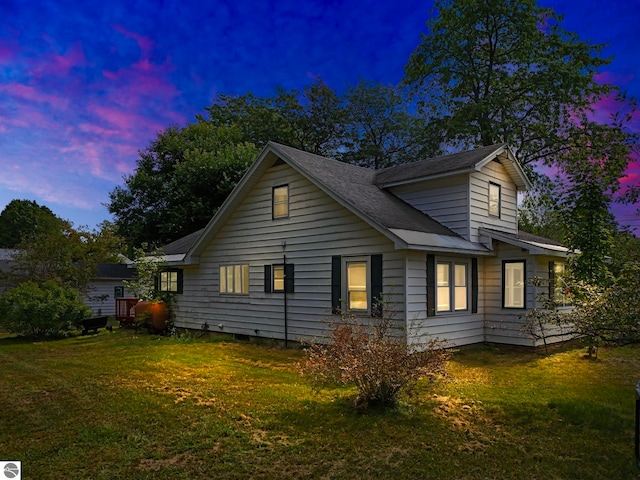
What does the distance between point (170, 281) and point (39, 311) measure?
463 cm

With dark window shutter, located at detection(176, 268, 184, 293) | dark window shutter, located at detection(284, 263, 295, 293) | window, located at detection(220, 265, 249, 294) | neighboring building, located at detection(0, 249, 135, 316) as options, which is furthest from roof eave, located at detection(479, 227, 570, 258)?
neighboring building, located at detection(0, 249, 135, 316)

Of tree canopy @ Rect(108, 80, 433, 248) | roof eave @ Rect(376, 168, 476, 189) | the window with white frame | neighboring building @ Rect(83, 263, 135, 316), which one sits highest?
tree canopy @ Rect(108, 80, 433, 248)

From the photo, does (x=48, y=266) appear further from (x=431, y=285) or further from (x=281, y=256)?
(x=431, y=285)

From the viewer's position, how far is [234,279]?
1577 cm

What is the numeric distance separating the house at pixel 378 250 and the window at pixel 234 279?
36 mm

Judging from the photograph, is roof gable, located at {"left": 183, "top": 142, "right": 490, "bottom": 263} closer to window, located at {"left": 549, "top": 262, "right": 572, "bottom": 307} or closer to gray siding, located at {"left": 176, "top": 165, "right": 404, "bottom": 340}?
gray siding, located at {"left": 176, "top": 165, "right": 404, "bottom": 340}

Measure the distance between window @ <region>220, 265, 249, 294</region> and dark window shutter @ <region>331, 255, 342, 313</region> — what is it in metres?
3.99

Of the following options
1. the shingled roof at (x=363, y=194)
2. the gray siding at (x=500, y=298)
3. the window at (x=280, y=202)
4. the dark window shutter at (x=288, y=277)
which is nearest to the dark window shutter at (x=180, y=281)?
the window at (x=280, y=202)

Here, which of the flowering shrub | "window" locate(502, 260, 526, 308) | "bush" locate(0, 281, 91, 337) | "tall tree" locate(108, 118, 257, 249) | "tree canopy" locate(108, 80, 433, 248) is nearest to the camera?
the flowering shrub

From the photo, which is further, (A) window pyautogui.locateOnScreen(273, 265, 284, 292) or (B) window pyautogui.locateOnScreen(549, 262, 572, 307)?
(A) window pyautogui.locateOnScreen(273, 265, 284, 292)

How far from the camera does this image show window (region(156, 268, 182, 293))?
1798 cm

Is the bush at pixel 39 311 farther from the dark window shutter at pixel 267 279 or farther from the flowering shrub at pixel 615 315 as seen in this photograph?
the flowering shrub at pixel 615 315

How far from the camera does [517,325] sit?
12.7 m

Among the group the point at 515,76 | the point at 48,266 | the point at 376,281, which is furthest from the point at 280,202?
the point at 515,76
